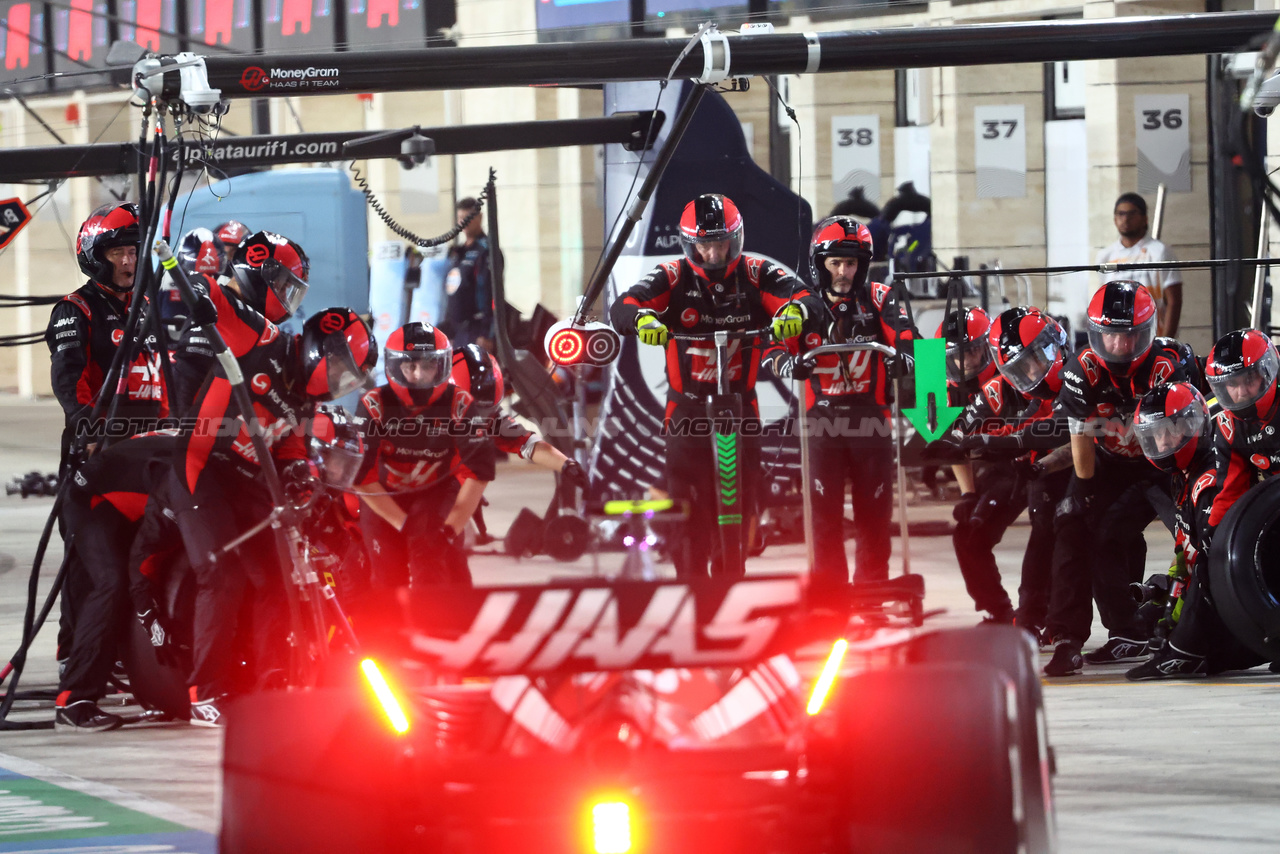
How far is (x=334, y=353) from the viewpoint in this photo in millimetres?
6219

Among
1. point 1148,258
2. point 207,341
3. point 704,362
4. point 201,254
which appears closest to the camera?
point 207,341

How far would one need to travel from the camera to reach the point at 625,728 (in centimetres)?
297

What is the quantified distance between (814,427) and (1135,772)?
3.31 metres

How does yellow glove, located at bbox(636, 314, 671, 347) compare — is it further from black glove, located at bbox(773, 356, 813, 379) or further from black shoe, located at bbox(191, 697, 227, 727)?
black shoe, located at bbox(191, 697, 227, 727)

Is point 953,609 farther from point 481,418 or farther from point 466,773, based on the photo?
point 466,773

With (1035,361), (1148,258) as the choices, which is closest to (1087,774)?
(1035,361)

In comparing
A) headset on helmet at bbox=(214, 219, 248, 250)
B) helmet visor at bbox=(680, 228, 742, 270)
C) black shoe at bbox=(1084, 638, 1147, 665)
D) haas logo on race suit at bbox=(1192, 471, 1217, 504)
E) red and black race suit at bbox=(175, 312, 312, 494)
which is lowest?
black shoe at bbox=(1084, 638, 1147, 665)

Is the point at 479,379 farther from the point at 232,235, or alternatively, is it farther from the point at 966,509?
the point at 232,235

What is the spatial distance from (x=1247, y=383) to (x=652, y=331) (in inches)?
92.7

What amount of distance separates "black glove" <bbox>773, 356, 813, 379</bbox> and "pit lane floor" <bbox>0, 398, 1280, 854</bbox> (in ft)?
4.25

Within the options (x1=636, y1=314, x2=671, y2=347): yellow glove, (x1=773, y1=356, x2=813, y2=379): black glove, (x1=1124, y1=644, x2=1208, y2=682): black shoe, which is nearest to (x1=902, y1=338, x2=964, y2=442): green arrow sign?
(x1=773, y1=356, x2=813, y2=379): black glove

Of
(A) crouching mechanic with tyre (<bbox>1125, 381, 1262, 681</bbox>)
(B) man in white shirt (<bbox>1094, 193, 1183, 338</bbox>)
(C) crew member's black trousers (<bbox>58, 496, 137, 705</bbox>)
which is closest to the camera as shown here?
(C) crew member's black trousers (<bbox>58, 496, 137, 705</bbox>)

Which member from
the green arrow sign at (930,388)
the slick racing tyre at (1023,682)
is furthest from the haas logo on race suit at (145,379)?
the slick racing tyre at (1023,682)

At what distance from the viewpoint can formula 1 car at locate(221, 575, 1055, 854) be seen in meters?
2.94
